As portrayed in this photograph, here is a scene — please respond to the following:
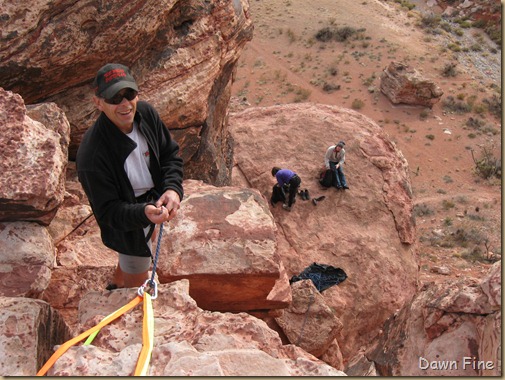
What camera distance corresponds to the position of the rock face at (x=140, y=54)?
609 centimetres

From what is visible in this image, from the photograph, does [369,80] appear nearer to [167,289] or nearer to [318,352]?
[318,352]

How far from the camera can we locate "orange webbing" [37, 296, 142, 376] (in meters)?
2.63

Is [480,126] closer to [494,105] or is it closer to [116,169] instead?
[494,105]

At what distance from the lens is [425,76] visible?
23656mm

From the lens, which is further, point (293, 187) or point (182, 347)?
point (293, 187)

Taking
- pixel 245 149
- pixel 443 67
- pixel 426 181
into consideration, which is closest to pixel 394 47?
pixel 443 67

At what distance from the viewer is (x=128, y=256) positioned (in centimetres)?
373

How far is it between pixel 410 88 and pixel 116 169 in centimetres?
2017

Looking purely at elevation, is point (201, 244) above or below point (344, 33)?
above

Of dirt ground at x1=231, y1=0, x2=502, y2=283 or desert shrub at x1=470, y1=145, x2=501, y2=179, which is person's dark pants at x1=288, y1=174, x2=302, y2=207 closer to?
dirt ground at x1=231, y1=0, x2=502, y2=283

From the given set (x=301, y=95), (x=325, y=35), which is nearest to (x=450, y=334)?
(x=301, y=95)

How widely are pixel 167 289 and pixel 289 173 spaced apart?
21.6 feet

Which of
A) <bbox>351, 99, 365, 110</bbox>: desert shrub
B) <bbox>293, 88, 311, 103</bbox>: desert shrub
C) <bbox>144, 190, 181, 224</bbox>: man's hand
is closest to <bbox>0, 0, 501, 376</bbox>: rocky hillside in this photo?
<bbox>144, 190, 181, 224</bbox>: man's hand

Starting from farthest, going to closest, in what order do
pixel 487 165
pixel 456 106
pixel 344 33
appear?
pixel 344 33
pixel 456 106
pixel 487 165
